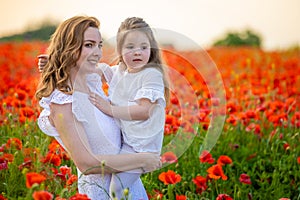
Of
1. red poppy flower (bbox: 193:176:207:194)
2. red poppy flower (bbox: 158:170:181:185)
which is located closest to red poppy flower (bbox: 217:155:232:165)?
red poppy flower (bbox: 193:176:207:194)

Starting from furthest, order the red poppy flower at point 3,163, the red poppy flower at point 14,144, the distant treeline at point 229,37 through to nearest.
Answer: the distant treeline at point 229,37 → the red poppy flower at point 14,144 → the red poppy flower at point 3,163

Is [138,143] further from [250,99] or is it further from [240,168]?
[250,99]

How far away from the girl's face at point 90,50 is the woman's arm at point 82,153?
184mm

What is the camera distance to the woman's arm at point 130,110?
2271 mm

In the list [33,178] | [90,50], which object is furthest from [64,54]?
[33,178]

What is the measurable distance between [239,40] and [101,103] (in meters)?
14.8

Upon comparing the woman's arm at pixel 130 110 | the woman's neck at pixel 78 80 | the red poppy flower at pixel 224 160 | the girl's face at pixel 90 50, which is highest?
the girl's face at pixel 90 50

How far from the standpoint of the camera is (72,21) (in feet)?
7.75

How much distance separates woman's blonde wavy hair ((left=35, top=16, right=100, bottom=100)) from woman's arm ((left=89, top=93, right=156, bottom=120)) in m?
0.15

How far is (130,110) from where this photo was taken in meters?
2.28

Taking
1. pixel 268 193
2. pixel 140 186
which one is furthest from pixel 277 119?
pixel 140 186

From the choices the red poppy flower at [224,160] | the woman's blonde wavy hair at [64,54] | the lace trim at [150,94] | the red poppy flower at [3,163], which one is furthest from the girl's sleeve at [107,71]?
the red poppy flower at [224,160]

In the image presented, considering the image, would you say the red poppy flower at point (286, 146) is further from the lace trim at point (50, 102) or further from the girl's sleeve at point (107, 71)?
the lace trim at point (50, 102)

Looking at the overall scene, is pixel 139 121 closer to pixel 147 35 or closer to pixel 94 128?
pixel 94 128
